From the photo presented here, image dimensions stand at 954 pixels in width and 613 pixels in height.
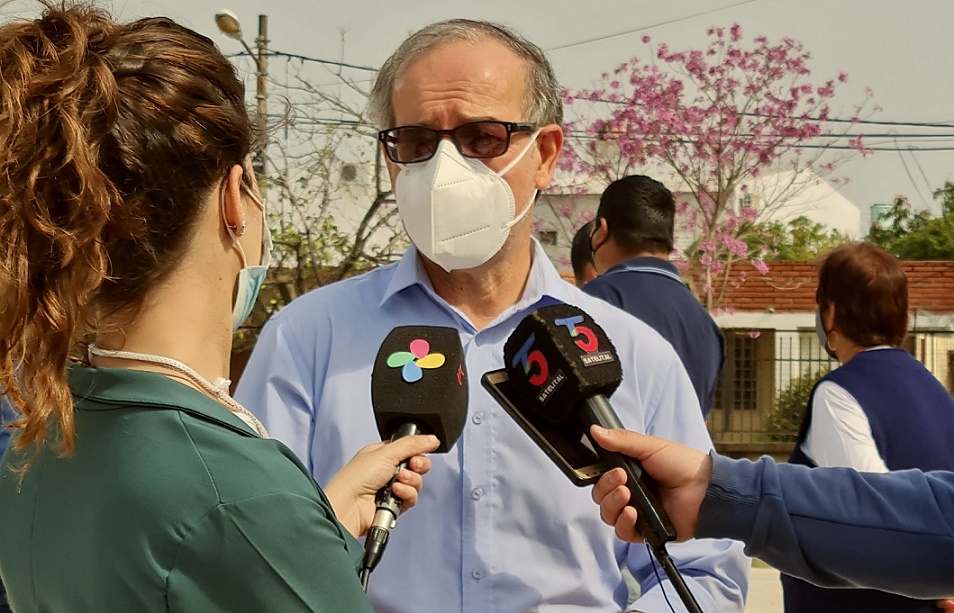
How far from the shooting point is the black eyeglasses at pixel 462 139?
99.7 inches

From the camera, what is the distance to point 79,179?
1.38 metres

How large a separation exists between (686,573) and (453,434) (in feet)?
2.10

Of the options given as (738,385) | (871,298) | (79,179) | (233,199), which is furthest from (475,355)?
(738,385)

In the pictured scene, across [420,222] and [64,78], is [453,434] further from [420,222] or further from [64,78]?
[64,78]

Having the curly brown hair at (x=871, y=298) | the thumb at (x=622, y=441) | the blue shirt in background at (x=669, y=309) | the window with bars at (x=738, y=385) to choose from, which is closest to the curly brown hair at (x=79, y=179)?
the thumb at (x=622, y=441)

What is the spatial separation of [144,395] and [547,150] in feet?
5.02

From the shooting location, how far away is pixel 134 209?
1.44m

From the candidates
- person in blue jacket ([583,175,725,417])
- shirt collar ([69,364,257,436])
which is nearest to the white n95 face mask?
shirt collar ([69,364,257,436])

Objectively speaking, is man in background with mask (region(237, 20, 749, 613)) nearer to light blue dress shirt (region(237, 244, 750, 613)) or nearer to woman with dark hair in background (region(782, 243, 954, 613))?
→ light blue dress shirt (region(237, 244, 750, 613))

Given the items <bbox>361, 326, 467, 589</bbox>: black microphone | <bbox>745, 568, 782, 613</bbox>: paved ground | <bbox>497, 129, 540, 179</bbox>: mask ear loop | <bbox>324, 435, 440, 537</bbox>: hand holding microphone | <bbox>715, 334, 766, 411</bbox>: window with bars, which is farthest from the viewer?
<bbox>715, 334, 766, 411</bbox>: window with bars

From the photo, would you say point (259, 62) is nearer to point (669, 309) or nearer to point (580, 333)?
point (669, 309)

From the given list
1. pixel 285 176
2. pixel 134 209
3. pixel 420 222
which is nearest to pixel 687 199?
pixel 285 176

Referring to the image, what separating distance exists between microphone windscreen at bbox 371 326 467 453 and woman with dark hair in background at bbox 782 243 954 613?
5.48ft

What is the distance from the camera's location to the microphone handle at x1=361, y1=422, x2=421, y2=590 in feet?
5.50
